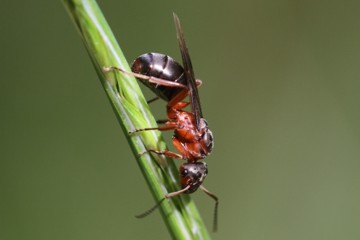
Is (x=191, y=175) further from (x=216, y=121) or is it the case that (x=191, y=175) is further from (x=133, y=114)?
(x=216, y=121)

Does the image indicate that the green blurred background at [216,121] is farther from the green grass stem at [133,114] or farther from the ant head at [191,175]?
the green grass stem at [133,114]

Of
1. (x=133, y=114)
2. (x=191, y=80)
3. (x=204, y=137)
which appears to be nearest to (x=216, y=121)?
(x=204, y=137)

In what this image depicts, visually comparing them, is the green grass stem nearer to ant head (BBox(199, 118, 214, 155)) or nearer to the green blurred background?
ant head (BBox(199, 118, 214, 155))

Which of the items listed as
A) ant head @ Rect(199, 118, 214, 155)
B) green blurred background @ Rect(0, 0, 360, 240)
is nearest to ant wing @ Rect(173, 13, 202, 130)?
ant head @ Rect(199, 118, 214, 155)

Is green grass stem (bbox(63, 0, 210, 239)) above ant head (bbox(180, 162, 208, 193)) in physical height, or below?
above

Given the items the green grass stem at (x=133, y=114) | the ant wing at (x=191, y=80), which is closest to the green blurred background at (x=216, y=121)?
the ant wing at (x=191, y=80)

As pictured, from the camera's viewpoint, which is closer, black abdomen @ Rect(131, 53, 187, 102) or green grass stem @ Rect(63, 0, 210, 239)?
green grass stem @ Rect(63, 0, 210, 239)

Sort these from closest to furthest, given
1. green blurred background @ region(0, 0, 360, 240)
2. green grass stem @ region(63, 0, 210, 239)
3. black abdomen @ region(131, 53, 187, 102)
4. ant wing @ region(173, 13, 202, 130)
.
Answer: green grass stem @ region(63, 0, 210, 239) → ant wing @ region(173, 13, 202, 130) → black abdomen @ region(131, 53, 187, 102) → green blurred background @ region(0, 0, 360, 240)

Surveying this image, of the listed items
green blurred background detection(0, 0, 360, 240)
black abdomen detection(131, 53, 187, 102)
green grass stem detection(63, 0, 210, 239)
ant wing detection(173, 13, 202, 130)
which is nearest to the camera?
green grass stem detection(63, 0, 210, 239)
